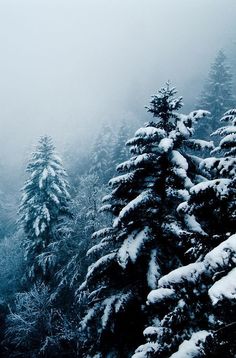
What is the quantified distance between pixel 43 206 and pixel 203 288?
20.9 metres

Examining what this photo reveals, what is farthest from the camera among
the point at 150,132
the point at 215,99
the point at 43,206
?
the point at 215,99

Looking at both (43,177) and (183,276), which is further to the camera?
(43,177)

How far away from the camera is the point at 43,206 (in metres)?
26.3

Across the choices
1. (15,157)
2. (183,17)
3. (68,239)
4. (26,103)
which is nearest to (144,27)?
(183,17)

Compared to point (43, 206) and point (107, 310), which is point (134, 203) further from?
point (43, 206)

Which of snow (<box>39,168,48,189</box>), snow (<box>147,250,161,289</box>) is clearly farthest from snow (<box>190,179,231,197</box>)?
snow (<box>39,168,48,189</box>)

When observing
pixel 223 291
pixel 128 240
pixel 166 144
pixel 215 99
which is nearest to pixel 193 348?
pixel 223 291

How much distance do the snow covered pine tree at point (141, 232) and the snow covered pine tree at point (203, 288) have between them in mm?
2321

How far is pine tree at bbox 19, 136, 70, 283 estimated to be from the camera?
26109mm

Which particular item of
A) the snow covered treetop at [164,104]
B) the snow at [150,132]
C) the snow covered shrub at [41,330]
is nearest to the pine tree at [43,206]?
the snow covered shrub at [41,330]

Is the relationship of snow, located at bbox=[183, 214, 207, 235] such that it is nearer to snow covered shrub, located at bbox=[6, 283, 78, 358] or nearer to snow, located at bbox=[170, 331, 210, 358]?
snow, located at bbox=[170, 331, 210, 358]

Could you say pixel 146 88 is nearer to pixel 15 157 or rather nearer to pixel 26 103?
pixel 26 103

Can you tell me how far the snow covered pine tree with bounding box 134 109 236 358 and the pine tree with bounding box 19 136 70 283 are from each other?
19280 millimetres

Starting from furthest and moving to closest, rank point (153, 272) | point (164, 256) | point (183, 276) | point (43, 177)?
1. point (43, 177)
2. point (164, 256)
3. point (153, 272)
4. point (183, 276)
